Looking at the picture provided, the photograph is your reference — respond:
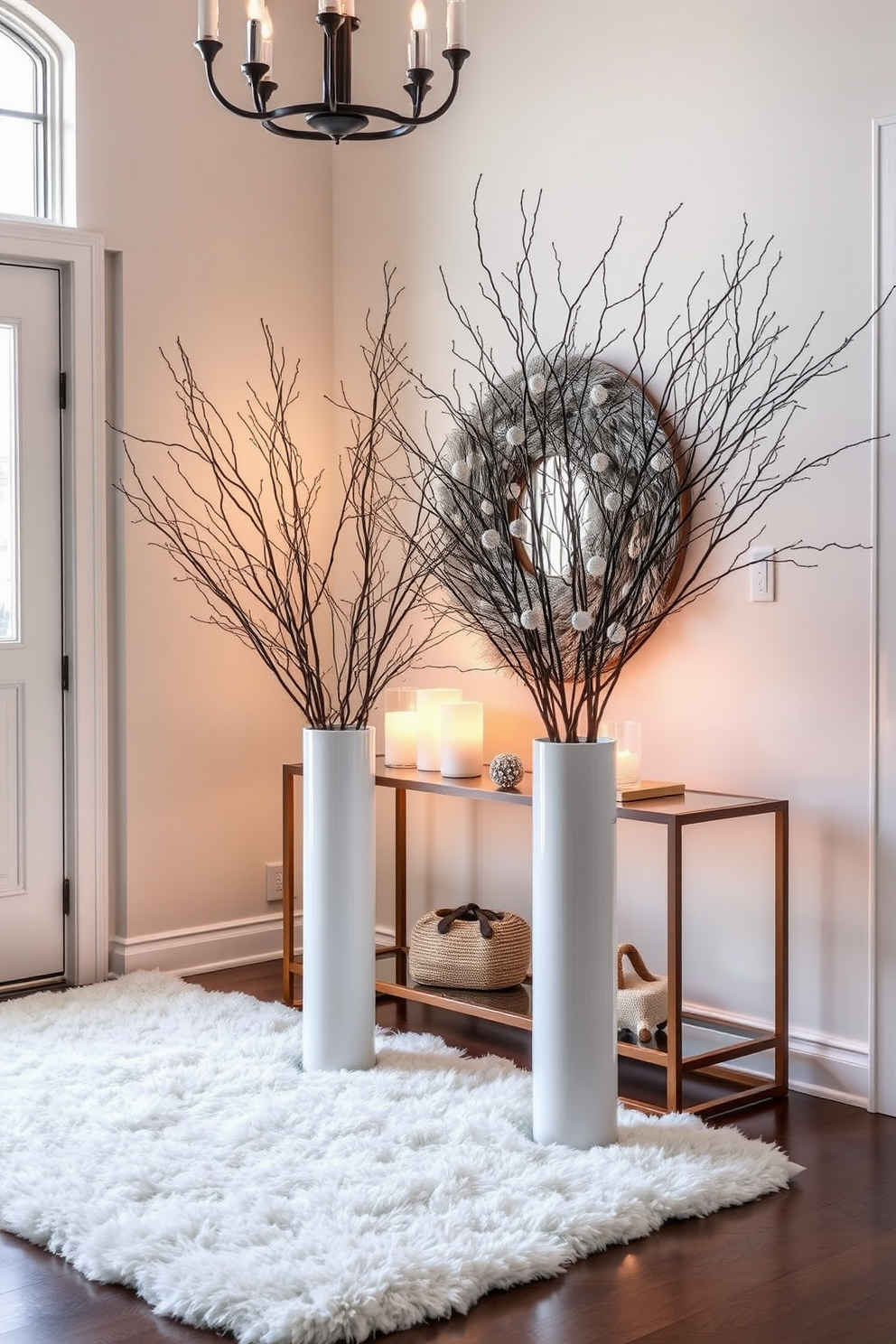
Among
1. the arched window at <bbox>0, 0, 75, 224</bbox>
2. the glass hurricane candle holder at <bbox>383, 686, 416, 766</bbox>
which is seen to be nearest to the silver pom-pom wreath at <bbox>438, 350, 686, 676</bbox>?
the glass hurricane candle holder at <bbox>383, 686, 416, 766</bbox>

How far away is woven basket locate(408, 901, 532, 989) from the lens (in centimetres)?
388

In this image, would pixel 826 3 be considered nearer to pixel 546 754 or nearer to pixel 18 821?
pixel 546 754

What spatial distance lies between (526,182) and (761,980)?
2359 millimetres

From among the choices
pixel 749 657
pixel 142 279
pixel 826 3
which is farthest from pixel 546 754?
pixel 142 279

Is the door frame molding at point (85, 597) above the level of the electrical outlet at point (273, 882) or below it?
above

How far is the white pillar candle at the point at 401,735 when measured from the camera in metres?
4.17

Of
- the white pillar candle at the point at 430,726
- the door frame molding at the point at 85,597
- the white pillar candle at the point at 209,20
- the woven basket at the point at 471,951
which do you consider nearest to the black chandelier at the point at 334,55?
the white pillar candle at the point at 209,20

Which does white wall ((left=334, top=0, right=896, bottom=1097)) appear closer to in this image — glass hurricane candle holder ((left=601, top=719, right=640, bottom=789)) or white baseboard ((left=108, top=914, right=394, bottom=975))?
glass hurricane candle holder ((left=601, top=719, right=640, bottom=789))

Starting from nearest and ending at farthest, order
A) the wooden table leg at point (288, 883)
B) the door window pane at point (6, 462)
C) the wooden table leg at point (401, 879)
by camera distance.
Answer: the wooden table leg at point (288, 883), the door window pane at point (6, 462), the wooden table leg at point (401, 879)

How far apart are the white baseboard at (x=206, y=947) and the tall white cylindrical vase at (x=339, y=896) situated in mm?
1237

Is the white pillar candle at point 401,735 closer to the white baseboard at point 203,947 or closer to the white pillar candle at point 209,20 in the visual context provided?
the white baseboard at point 203,947

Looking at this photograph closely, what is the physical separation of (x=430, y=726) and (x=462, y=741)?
0.61 ft

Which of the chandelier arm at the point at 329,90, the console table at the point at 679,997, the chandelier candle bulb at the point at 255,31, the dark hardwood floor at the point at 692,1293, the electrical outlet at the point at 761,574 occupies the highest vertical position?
the chandelier candle bulb at the point at 255,31

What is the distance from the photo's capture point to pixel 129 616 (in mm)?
4508
